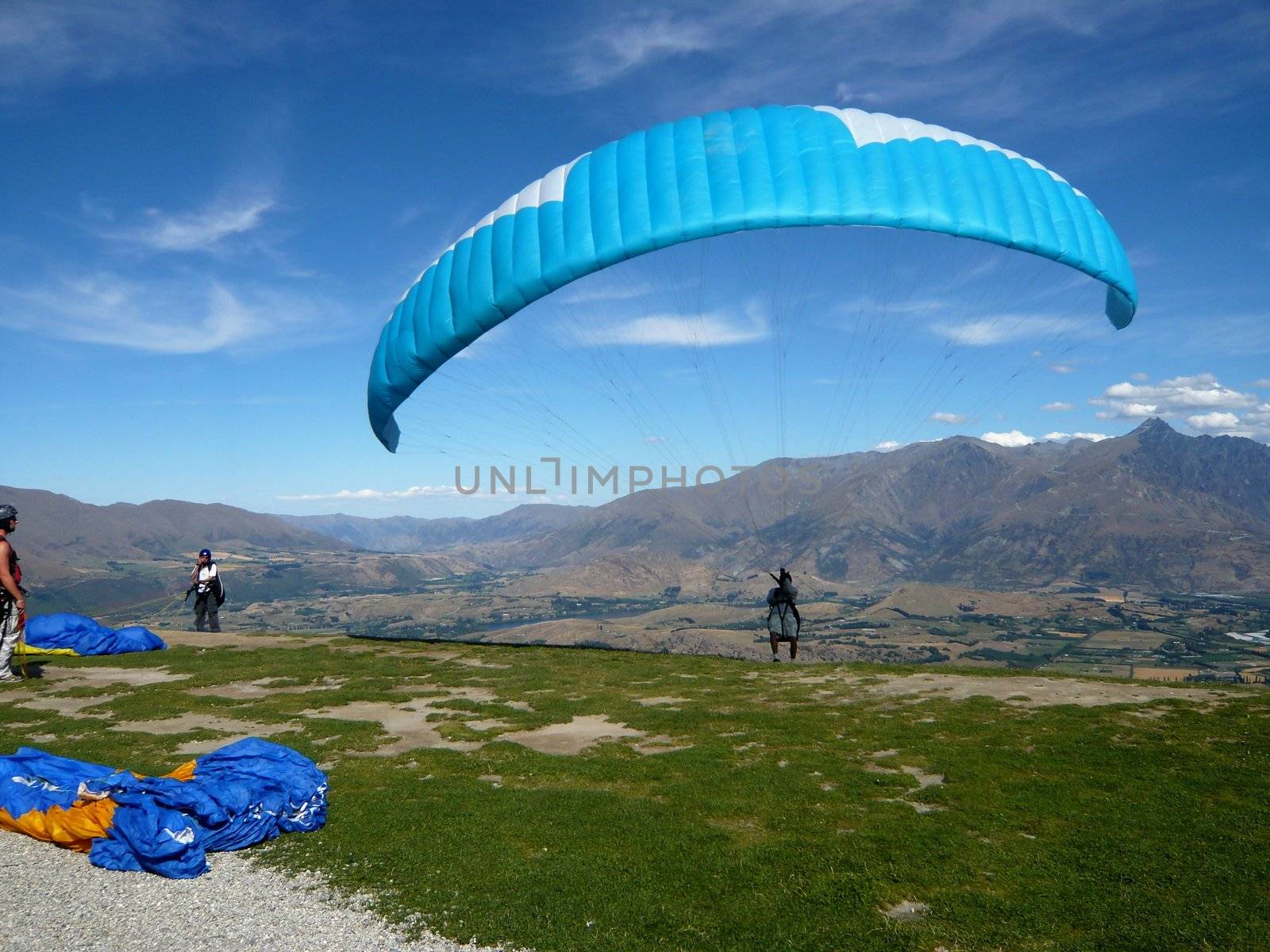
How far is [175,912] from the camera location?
6.87m

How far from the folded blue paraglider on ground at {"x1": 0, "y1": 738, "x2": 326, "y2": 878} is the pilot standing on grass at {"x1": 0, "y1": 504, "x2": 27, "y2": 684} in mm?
6484

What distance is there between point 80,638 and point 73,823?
15056 mm

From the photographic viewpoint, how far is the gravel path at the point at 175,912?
6.38 metres

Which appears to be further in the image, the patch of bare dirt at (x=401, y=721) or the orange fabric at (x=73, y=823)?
the patch of bare dirt at (x=401, y=721)

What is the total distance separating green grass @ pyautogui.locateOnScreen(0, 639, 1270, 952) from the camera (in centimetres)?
671

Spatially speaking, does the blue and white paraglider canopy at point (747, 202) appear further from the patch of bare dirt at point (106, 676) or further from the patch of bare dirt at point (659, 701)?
the patch of bare dirt at point (106, 676)

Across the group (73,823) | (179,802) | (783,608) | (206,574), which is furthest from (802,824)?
(206,574)

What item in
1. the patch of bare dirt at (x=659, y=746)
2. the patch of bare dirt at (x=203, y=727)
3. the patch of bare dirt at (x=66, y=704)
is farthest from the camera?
the patch of bare dirt at (x=66, y=704)

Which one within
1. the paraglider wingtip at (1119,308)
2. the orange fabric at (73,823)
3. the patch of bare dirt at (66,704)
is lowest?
the patch of bare dirt at (66,704)

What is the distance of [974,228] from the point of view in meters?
14.9

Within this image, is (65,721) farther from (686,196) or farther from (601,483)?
(686,196)

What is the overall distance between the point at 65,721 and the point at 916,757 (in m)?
14.2

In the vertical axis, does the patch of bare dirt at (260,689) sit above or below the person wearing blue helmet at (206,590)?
below

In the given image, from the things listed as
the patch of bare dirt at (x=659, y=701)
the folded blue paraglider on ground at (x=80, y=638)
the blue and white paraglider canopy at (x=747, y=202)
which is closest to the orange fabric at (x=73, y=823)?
the patch of bare dirt at (x=659, y=701)
